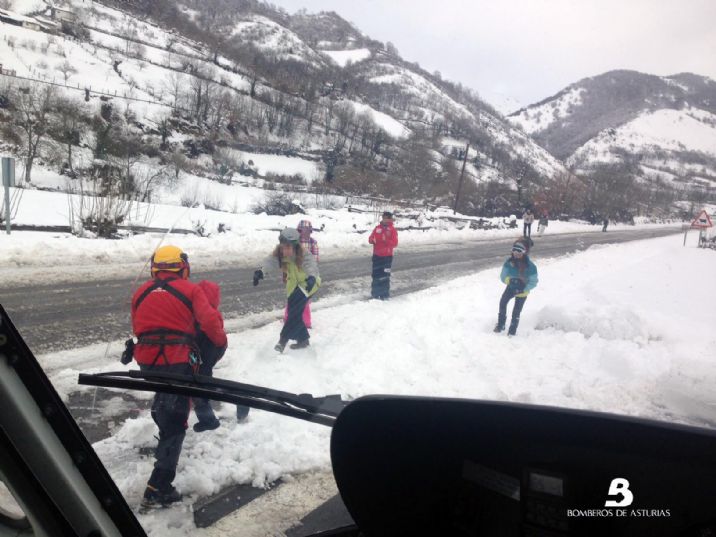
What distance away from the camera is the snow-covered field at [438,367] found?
2.72m

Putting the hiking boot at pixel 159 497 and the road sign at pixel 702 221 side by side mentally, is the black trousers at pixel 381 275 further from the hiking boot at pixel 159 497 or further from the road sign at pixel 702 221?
the road sign at pixel 702 221

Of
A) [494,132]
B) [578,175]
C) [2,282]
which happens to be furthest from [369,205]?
[494,132]

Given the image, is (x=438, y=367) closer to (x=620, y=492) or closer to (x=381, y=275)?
(x=620, y=492)

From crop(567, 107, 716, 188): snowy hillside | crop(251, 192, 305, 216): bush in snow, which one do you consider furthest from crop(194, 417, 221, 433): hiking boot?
crop(251, 192, 305, 216): bush in snow

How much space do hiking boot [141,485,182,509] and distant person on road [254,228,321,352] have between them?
134 inches

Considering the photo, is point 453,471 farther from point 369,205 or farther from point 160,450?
point 369,205

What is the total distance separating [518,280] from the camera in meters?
7.37

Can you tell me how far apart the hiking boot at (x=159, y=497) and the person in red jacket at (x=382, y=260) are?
7.15 m

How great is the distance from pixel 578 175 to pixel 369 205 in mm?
21707

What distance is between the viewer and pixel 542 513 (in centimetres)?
89

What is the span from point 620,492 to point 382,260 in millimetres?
8582

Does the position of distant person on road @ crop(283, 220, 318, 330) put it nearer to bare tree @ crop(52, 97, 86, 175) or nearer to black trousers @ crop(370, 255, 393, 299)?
black trousers @ crop(370, 255, 393, 299)

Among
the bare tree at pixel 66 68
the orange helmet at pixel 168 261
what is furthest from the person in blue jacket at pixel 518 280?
the bare tree at pixel 66 68

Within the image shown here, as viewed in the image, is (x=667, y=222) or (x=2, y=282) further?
(x=667, y=222)
